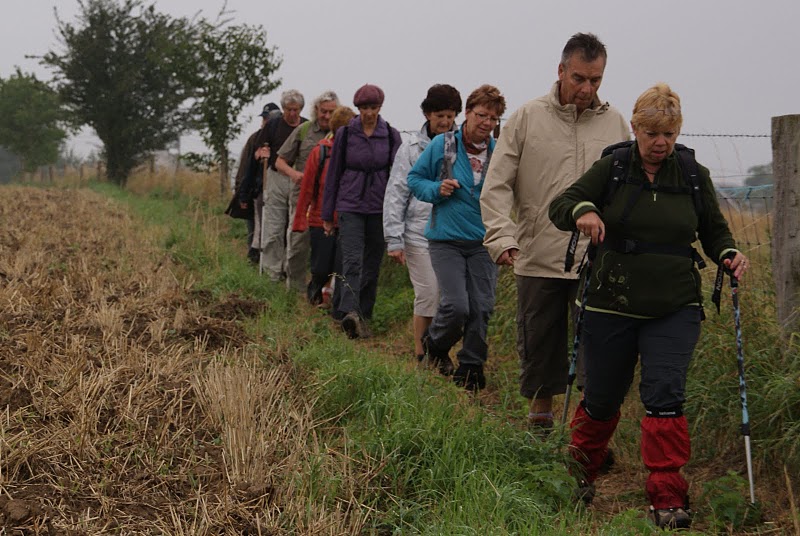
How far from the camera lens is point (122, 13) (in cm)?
3672

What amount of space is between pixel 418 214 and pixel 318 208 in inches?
103

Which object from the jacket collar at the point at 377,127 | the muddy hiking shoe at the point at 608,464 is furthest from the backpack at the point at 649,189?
the jacket collar at the point at 377,127

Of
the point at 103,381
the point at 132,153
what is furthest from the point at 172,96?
the point at 103,381

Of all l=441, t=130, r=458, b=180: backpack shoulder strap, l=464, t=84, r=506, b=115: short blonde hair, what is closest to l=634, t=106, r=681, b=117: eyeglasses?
l=464, t=84, r=506, b=115: short blonde hair

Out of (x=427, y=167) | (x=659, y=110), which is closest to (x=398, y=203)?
(x=427, y=167)

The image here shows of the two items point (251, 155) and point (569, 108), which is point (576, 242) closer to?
point (569, 108)

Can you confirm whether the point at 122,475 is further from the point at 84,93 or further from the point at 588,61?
the point at 84,93

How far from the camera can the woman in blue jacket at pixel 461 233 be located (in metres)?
6.59

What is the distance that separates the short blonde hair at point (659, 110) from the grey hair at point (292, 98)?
287 inches

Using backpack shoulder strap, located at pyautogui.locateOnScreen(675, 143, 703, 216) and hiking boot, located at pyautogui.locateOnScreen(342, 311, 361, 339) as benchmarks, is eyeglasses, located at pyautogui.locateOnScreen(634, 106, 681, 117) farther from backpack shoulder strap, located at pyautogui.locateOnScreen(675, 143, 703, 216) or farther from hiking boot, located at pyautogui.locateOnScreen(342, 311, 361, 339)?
hiking boot, located at pyautogui.locateOnScreen(342, 311, 361, 339)

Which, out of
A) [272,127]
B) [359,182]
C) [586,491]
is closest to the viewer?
[586,491]

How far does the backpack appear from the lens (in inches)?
167

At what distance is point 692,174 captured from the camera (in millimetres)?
4312

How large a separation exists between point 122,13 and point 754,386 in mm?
35274
